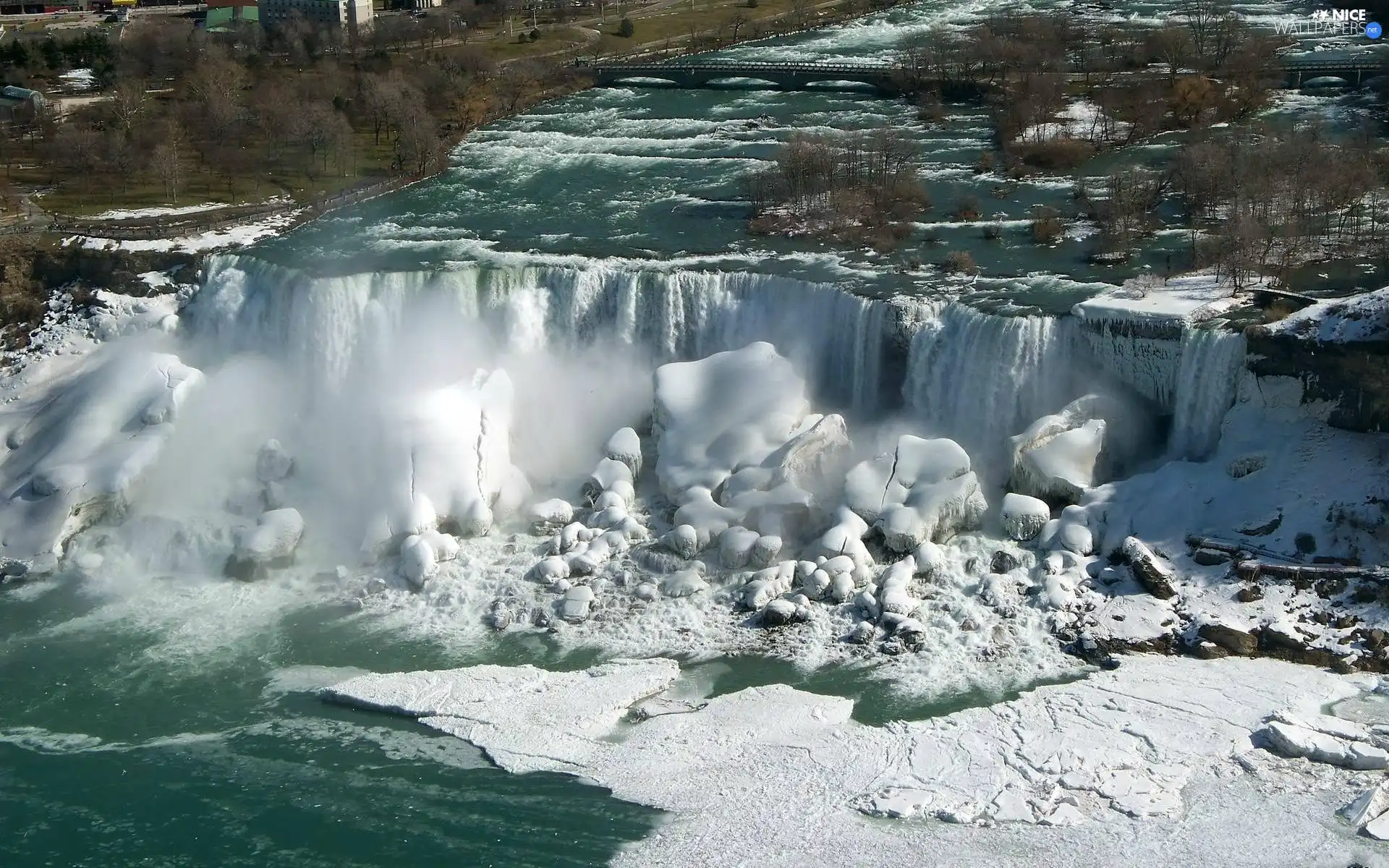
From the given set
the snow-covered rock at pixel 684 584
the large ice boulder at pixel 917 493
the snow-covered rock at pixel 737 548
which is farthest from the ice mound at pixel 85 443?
the large ice boulder at pixel 917 493

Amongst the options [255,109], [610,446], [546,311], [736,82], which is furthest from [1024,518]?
[736,82]

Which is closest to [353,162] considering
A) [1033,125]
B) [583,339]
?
[583,339]

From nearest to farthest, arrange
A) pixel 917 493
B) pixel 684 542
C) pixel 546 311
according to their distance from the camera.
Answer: pixel 684 542 < pixel 917 493 < pixel 546 311

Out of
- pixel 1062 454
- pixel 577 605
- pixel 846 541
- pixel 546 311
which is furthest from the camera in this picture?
pixel 546 311

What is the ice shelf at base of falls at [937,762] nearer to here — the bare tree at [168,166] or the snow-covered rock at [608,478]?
the snow-covered rock at [608,478]

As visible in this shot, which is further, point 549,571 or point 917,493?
point 917,493

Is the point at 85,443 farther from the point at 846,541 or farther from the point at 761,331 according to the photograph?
the point at 846,541

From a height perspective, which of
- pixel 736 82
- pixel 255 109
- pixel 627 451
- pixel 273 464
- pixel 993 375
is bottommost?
pixel 273 464

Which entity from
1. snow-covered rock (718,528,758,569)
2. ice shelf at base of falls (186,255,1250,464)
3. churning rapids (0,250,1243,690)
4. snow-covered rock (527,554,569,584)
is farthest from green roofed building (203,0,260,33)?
snow-covered rock (718,528,758,569)
